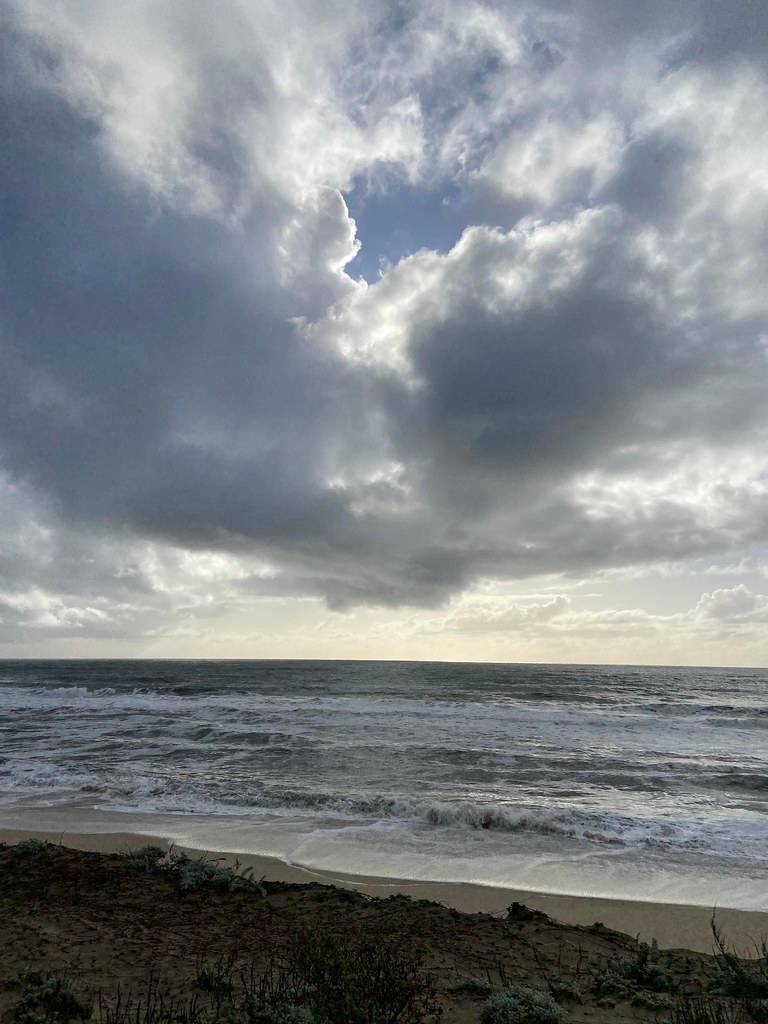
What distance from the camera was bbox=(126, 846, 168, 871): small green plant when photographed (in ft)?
28.6

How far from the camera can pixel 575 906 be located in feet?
26.4

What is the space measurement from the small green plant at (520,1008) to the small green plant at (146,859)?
604cm

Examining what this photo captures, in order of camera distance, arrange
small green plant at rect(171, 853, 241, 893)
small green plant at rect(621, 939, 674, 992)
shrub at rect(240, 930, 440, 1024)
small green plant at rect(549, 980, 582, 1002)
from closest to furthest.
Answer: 1. shrub at rect(240, 930, 440, 1024)
2. small green plant at rect(549, 980, 582, 1002)
3. small green plant at rect(621, 939, 674, 992)
4. small green plant at rect(171, 853, 241, 893)

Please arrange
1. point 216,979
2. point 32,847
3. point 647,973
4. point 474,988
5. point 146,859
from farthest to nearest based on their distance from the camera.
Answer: point 32,847 < point 146,859 < point 647,973 < point 474,988 < point 216,979

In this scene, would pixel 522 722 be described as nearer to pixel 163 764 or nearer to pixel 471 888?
pixel 163 764

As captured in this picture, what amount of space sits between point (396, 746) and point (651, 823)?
37.5ft

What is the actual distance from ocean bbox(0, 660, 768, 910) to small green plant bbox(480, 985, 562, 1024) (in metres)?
4.23

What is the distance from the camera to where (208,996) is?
5.03m

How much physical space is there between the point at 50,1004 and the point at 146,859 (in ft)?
14.8

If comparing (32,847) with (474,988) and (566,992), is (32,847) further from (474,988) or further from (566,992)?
(566,992)

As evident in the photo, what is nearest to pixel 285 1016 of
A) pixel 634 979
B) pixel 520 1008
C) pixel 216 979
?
pixel 216 979

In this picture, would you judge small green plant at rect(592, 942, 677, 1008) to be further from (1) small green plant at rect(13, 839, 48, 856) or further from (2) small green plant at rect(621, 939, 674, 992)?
(1) small green plant at rect(13, 839, 48, 856)

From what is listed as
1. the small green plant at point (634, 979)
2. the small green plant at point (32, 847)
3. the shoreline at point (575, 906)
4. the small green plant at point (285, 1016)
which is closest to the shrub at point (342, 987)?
the small green plant at point (285, 1016)

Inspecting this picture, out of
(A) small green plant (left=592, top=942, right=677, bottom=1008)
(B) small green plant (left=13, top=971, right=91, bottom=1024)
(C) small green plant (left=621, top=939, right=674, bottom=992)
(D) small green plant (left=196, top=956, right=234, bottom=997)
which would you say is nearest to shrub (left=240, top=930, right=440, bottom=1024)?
(D) small green plant (left=196, top=956, right=234, bottom=997)
